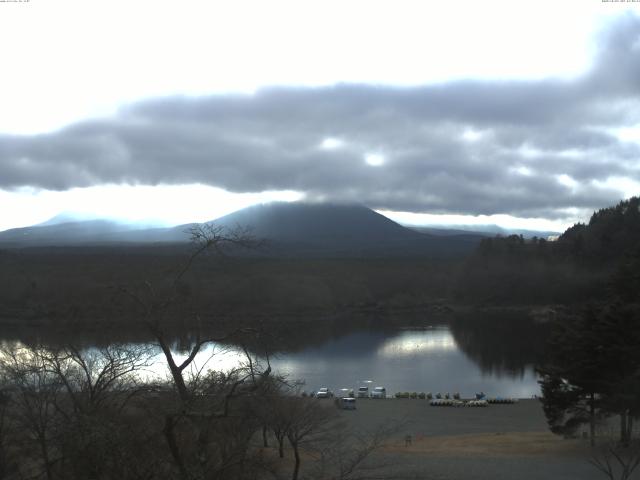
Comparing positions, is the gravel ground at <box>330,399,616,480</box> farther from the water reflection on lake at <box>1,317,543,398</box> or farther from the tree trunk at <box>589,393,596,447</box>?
the water reflection on lake at <box>1,317,543,398</box>

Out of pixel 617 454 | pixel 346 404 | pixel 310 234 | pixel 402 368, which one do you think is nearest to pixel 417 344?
pixel 402 368

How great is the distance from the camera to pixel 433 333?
173 feet

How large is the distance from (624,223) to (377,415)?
65798 mm

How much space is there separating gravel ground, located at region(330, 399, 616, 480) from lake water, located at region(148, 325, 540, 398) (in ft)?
13.4

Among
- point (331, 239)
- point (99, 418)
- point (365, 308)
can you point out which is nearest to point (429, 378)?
point (99, 418)

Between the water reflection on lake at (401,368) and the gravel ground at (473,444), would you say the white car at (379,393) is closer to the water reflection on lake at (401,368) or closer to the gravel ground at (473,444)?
the gravel ground at (473,444)

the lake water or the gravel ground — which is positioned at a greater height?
the gravel ground

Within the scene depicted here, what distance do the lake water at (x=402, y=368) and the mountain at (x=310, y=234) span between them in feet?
256

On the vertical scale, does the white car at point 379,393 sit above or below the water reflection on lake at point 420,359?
above

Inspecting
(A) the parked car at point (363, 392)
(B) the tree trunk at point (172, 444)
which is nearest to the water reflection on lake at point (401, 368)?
(A) the parked car at point (363, 392)

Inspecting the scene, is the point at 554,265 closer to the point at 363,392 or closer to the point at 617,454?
the point at 363,392

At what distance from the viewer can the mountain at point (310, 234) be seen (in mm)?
135513

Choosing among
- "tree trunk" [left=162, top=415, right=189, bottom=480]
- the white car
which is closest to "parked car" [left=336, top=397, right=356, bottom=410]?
the white car

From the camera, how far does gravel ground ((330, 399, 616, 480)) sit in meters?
12.3
